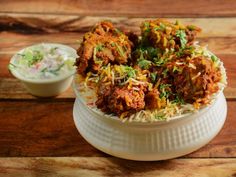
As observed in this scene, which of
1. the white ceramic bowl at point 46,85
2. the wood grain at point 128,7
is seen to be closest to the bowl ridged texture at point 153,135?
the white ceramic bowl at point 46,85

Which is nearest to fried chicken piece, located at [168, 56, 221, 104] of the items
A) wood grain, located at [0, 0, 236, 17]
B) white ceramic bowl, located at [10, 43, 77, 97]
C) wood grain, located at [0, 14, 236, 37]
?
white ceramic bowl, located at [10, 43, 77, 97]

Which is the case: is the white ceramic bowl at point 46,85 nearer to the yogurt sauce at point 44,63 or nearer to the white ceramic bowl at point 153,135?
the yogurt sauce at point 44,63

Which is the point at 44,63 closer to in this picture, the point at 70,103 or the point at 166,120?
the point at 70,103

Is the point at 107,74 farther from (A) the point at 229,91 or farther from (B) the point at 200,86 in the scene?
(A) the point at 229,91

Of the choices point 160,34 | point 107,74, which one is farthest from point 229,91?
point 107,74

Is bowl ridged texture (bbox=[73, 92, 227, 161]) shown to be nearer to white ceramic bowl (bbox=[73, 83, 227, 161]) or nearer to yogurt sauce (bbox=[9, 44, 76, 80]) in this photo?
white ceramic bowl (bbox=[73, 83, 227, 161])

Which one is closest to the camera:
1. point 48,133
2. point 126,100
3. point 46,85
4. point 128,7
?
point 126,100

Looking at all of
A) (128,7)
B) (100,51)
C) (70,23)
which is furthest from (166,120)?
(128,7)

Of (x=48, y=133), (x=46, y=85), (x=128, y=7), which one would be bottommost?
(x=48, y=133)
